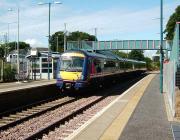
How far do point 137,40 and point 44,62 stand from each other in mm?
30787

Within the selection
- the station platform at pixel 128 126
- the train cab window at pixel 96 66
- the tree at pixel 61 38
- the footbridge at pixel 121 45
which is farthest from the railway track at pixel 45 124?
the tree at pixel 61 38

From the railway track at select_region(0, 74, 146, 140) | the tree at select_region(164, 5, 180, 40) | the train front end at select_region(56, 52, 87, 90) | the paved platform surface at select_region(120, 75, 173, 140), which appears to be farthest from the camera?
the tree at select_region(164, 5, 180, 40)

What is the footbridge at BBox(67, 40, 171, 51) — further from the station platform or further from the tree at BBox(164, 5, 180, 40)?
A: the station platform

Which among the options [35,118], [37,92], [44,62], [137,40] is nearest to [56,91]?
[37,92]

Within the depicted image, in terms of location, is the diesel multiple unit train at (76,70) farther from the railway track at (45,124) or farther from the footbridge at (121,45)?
the footbridge at (121,45)

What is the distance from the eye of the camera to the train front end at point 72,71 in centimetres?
2527

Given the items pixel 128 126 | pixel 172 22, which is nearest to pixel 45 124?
pixel 128 126

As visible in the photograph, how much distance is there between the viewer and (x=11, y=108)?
19.0 m

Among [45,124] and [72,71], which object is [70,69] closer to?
[72,71]

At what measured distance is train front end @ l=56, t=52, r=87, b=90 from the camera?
82.9 ft

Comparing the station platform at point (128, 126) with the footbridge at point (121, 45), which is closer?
the station platform at point (128, 126)

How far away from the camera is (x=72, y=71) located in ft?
84.1

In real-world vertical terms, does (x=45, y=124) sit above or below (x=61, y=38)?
below

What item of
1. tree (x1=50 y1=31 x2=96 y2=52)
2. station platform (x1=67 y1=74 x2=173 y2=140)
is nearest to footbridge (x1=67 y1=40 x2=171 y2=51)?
tree (x1=50 y1=31 x2=96 y2=52)
